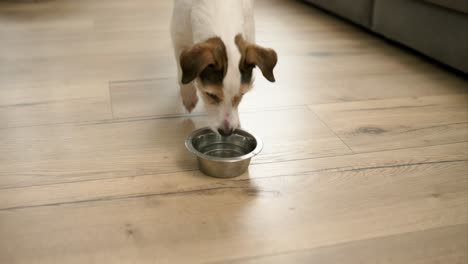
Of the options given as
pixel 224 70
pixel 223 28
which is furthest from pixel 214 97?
pixel 223 28

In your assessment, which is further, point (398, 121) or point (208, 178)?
point (398, 121)

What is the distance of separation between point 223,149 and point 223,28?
415 millimetres

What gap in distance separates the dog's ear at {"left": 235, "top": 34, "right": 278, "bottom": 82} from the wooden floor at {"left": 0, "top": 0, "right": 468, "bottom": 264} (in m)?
0.33

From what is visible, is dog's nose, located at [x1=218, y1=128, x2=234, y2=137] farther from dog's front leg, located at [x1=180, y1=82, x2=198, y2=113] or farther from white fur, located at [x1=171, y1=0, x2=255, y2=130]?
dog's front leg, located at [x1=180, y1=82, x2=198, y2=113]

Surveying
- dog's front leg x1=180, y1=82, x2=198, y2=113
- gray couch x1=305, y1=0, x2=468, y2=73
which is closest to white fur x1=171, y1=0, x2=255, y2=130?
dog's front leg x1=180, y1=82, x2=198, y2=113

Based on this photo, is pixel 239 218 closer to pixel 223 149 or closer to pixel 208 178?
pixel 208 178

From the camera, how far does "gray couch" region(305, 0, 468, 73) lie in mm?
2193

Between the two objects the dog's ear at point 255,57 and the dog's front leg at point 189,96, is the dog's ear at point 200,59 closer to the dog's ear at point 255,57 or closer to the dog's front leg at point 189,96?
the dog's ear at point 255,57

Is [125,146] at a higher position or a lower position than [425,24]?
lower

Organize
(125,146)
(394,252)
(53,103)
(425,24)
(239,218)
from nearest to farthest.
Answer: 1. (394,252)
2. (239,218)
3. (125,146)
4. (53,103)
5. (425,24)

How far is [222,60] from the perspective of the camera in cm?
140

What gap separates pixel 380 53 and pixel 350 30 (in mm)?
521

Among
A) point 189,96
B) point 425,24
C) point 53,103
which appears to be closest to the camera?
point 189,96

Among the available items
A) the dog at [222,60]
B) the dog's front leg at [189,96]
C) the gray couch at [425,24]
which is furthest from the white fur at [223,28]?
the gray couch at [425,24]
